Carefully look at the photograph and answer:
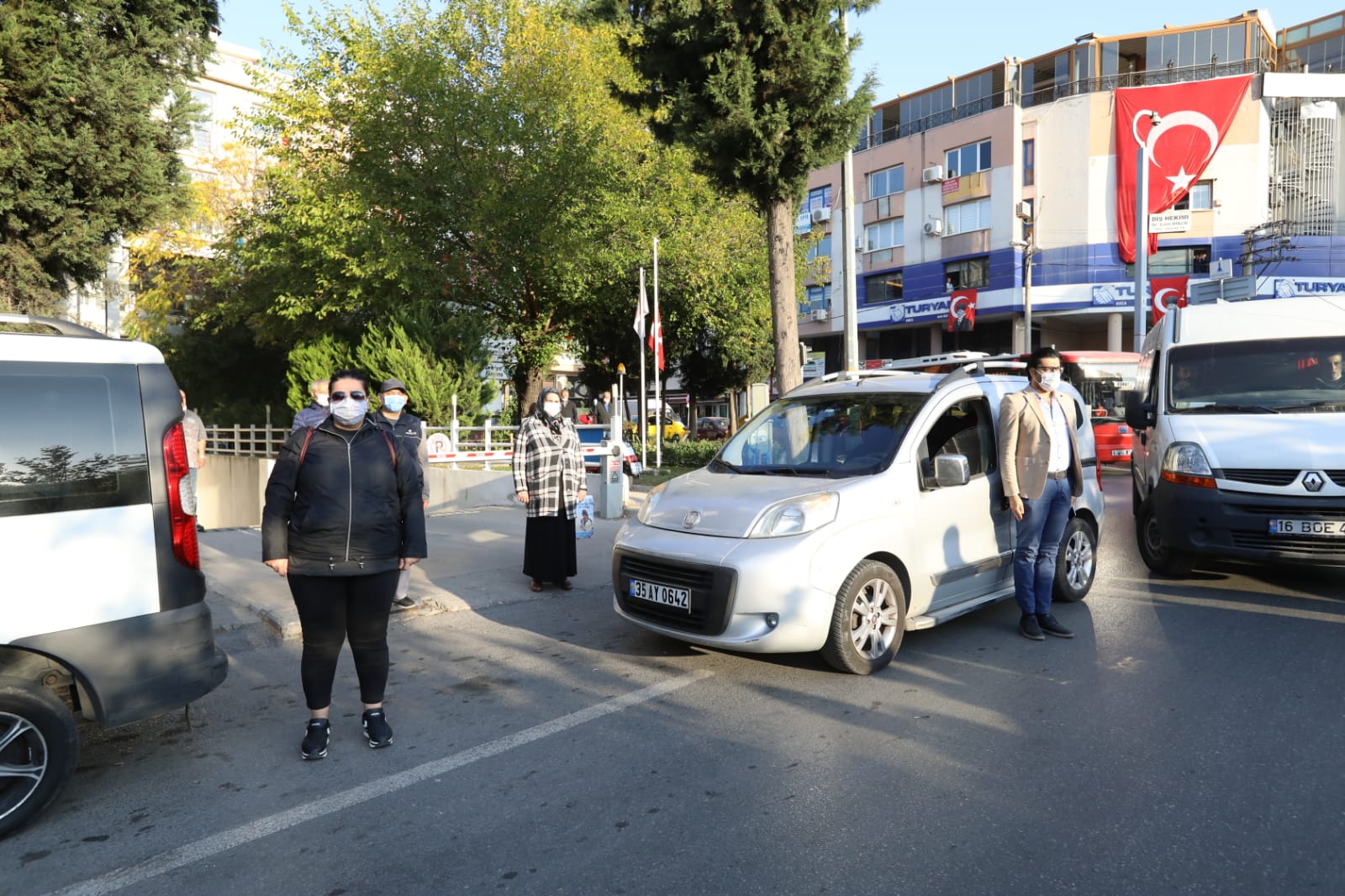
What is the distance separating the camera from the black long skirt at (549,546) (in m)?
7.83

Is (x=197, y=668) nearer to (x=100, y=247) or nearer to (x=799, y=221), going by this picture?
(x=100, y=247)

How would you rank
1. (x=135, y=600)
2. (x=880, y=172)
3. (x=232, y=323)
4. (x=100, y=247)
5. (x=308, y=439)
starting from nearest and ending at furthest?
1. (x=135, y=600)
2. (x=308, y=439)
3. (x=100, y=247)
4. (x=232, y=323)
5. (x=880, y=172)

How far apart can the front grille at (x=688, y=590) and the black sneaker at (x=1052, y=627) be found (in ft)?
7.66

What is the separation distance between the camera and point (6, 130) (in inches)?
465

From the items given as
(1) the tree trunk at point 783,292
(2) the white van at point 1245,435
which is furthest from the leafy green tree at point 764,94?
(2) the white van at point 1245,435

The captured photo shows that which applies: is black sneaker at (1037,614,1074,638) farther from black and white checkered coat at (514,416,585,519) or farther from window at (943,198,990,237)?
window at (943,198,990,237)

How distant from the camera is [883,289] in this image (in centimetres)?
4384

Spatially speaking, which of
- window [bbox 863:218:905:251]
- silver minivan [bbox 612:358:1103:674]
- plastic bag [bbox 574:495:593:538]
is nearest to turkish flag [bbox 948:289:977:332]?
window [bbox 863:218:905:251]

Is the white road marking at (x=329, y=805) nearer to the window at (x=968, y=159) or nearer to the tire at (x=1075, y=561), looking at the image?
the tire at (x=1075, y=561)

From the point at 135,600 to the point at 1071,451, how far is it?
5.29 metres

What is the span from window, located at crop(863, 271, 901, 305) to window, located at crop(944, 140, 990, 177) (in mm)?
5096

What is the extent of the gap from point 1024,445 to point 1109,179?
36007 mm

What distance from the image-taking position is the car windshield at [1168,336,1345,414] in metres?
7.34

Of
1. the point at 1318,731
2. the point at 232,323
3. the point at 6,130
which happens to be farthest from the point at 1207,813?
the point at 232,323
